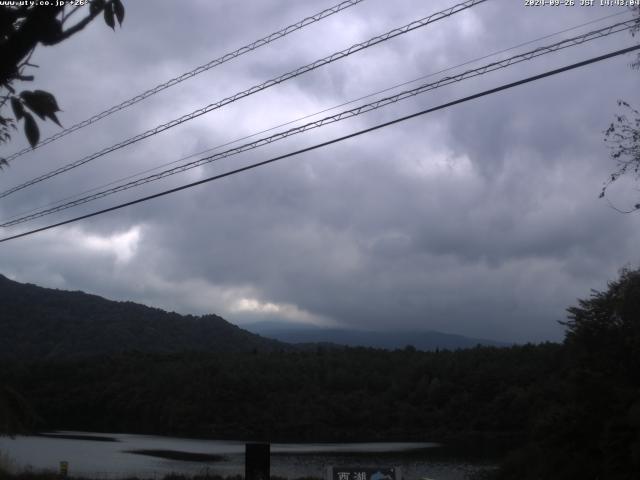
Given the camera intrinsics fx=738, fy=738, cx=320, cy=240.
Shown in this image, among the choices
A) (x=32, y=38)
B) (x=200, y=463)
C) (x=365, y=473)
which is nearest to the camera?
(x=32, y=38)

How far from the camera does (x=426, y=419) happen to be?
6219cm

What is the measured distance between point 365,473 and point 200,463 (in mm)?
31445

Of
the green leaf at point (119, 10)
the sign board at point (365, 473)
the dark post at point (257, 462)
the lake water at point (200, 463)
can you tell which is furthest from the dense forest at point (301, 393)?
the green leaf at point (119, 10)

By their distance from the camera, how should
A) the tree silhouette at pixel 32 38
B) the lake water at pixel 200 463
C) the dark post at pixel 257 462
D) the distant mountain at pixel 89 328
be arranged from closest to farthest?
the tree silhouette at pixel 32 38, the dark post at pixel 257 462, the lake water at pixel 200 463, the distant mountain at pixel 89 328

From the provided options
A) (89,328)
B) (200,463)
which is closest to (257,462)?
(200,463)

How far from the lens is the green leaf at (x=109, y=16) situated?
4000 millimetres

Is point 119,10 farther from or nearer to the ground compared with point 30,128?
farther from the ground

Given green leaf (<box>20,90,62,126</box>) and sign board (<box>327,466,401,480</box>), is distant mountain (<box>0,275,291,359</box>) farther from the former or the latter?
green leaf (<box>20,90,62,126</box>)

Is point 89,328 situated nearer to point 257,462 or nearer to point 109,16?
→ point 257,462

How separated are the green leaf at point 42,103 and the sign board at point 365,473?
7733 mm

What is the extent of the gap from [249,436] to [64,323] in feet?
149

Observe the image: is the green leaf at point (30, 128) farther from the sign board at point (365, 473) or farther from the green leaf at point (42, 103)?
the sign board at point (365, 473)

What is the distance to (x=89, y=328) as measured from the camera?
10100 centimetres

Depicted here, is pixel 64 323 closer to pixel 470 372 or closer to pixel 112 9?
pixel 470 372
